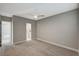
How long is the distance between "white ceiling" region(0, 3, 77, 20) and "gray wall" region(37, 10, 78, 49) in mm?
119

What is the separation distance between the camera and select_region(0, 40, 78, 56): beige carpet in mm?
1662

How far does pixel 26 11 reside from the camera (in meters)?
1.70

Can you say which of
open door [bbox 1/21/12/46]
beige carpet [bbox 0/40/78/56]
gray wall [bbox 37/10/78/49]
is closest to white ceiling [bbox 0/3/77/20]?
gray wall [bbox 37/10/78/49]

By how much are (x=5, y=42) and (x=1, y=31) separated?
0.26 metres

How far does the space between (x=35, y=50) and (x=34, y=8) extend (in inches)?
38.0

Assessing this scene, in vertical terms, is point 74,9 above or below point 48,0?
below

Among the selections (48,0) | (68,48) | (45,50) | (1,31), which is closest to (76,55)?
(68,48)

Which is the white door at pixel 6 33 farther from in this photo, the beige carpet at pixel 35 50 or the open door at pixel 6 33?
the beige carpet at pixel 35 50

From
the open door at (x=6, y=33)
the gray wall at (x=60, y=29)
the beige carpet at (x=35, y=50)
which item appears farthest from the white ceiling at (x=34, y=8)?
the beige carpet at (x=35, y=50)

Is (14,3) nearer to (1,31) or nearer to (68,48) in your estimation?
(1,31)

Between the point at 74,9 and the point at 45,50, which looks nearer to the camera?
the point at 74,9

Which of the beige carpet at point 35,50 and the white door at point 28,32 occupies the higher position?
the white door at point 28,32

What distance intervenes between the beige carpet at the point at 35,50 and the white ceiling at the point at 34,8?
2.42 ft

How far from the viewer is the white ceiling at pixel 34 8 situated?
162 cm
